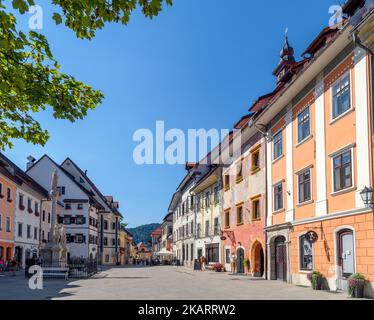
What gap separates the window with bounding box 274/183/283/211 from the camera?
27031 millimetres

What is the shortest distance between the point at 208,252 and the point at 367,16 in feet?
113

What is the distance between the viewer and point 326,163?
2095cm

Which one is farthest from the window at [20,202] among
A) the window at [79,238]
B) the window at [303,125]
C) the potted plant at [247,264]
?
the window at [303,125]

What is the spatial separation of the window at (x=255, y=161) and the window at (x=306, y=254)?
8226 mm

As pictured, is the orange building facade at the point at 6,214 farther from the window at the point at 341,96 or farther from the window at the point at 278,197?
the window at the point at 341,96

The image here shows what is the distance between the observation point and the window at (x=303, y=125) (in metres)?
23.4

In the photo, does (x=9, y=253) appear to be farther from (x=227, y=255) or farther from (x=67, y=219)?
(x=67, y=219)

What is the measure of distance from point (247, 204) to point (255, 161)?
3225 millimetres

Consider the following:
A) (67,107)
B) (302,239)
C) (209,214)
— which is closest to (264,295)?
(302,239)

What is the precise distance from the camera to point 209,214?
47.0 m

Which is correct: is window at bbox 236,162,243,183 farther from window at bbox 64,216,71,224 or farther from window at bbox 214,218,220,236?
window at bbox 64,216,71,224

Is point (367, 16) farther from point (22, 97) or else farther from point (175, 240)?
point (175, 240)

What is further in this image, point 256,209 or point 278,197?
point 256,209

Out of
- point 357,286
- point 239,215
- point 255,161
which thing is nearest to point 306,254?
point 357,286
